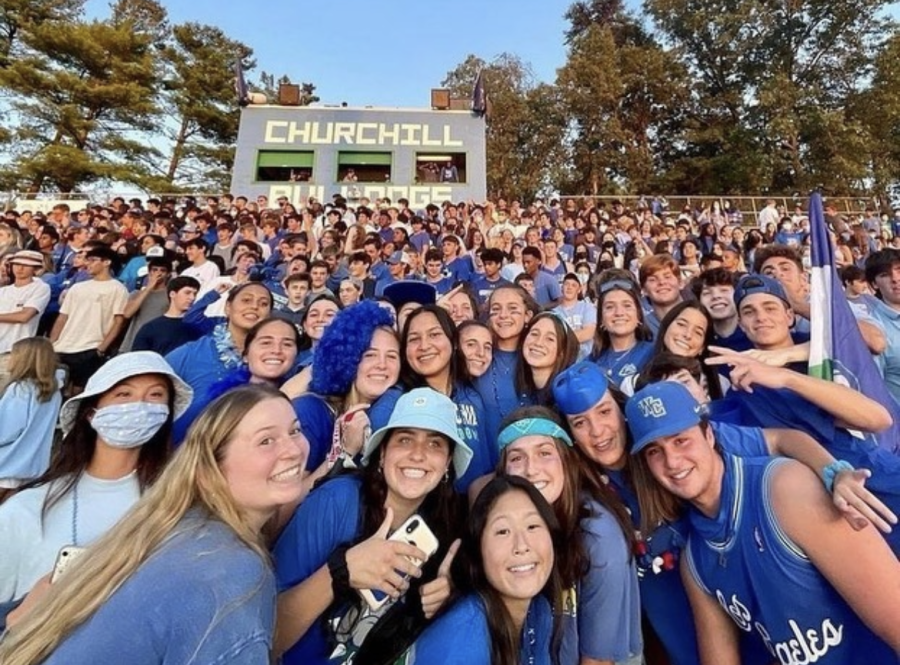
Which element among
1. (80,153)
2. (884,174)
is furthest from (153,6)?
(884,174)

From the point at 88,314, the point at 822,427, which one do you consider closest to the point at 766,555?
the point at 822,427

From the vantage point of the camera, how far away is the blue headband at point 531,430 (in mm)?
2580

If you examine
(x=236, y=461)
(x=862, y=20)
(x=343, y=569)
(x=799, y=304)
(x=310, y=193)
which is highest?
(x=862, y=20)

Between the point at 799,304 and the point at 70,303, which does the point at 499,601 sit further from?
the point at 70,303

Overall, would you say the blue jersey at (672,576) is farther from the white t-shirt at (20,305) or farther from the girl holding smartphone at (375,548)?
the white t-shirt at (20,305)

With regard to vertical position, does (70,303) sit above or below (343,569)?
above

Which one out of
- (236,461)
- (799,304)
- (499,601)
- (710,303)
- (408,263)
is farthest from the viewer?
(408,263)

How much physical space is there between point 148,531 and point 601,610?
5.72ft

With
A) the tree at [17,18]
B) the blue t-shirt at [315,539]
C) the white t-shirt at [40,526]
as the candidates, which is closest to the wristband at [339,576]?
the blue t-shirt at [315,539]

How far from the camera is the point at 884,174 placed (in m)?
30.4

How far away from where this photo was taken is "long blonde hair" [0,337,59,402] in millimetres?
3621

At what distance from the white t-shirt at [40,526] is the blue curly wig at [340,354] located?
1.07 meters

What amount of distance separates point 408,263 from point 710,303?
5.05m

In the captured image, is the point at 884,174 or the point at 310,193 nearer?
the point at 310,193
